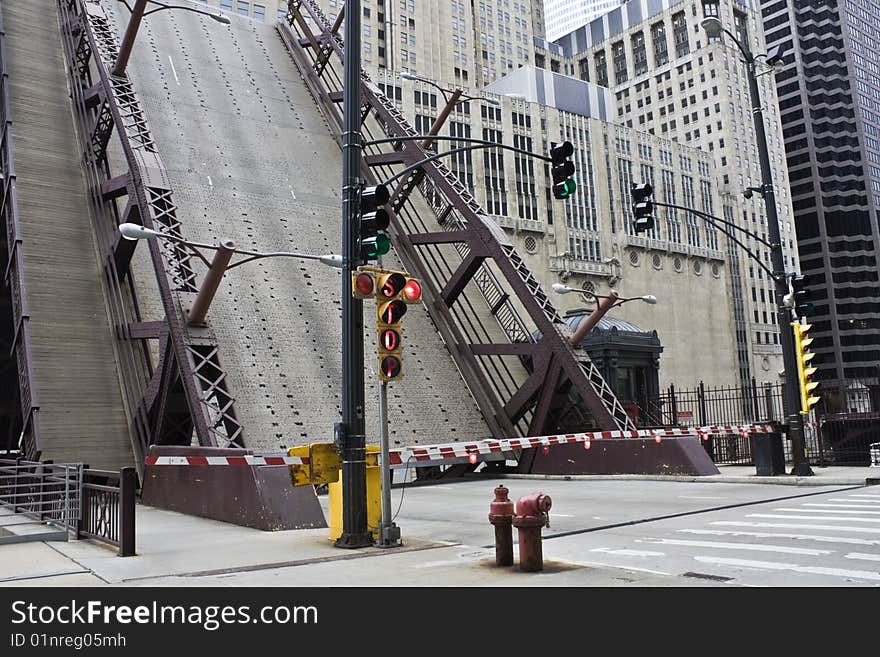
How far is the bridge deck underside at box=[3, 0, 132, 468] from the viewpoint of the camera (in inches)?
782

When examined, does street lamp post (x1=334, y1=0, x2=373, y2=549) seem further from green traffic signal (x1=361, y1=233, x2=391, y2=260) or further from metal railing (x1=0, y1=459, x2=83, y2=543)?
metal railing (x1=0, y1=459, x2=83, y2=543)

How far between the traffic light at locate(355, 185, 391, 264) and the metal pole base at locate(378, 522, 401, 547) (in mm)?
3594

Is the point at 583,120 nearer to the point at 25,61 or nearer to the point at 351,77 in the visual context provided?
the point at 25,61

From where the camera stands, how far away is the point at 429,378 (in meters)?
23.9

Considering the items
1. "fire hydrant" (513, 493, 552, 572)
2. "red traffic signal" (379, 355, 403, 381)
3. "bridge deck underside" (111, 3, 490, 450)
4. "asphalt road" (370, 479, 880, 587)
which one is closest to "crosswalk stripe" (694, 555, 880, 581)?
"asphalt road" (370, 479, 880, 587)

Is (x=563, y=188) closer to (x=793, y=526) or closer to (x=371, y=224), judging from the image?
(x=371, y=224)

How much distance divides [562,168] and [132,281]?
45.7 ft

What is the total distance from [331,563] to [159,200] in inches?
548

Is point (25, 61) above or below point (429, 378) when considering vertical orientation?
above

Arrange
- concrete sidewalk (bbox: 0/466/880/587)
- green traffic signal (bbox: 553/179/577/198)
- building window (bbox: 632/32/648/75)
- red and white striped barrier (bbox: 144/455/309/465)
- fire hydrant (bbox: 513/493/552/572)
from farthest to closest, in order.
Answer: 1. building window (bbox: 632/32/648/75)
2. red and white striped barrier (bbox: 144/455/309/465)
3. green traffic signal (bbox: 553/179/577/198)
4. fire hydrant (bbox: 513/493/552/572)
5. concrete sidewalk (bbox: 0/466/880/587)

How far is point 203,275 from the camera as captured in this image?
22047 millimetres

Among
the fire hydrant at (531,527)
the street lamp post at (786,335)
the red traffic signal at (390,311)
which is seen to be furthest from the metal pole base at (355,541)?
the street lamp post at (786,335)

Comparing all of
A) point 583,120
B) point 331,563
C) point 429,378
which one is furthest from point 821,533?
point 583,120

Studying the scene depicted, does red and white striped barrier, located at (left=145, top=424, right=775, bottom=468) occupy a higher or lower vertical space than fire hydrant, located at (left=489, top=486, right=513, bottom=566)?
higher
